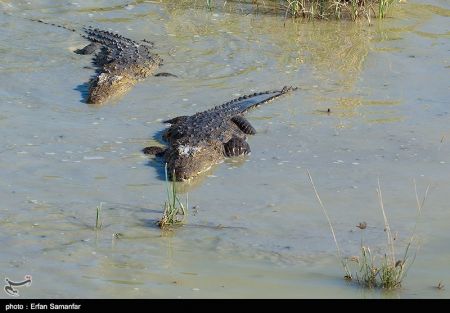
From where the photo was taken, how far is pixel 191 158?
8375mm

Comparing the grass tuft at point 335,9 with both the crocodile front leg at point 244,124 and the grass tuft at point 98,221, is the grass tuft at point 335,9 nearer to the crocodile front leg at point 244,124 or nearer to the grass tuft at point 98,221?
the crocodile front leg at point 244,124

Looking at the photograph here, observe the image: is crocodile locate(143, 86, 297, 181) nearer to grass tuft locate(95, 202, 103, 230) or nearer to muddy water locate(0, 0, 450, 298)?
muddy water locate(0, 0, 450, 298)

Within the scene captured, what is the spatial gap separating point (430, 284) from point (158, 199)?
260 cm

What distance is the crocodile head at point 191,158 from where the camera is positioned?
26.7 feet

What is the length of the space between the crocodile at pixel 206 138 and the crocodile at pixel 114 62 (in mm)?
1352

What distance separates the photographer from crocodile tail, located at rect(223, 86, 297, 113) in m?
9.94

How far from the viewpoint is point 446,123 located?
31.1ft

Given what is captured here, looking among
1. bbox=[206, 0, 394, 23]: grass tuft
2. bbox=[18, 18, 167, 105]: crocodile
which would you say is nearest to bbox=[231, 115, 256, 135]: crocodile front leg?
bbox=[18, 18, 167, 105]: crocodile

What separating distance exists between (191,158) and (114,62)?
4.14 metres

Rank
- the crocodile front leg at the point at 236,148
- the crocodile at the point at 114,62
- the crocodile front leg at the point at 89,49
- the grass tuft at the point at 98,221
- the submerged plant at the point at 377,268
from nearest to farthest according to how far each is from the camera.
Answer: the submerged plant at the point at 377,268 < the grass tuft at the point at 98,221 < the crocodile front leg at the point at 236,148 < the crocodile at the point at 114,62 < the crocodile front leg at the point at 89,49

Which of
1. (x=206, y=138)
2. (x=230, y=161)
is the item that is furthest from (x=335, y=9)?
(x=230, y=161)

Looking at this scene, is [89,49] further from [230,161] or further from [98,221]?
[98,221]

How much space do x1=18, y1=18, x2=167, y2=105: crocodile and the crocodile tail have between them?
4.86ft

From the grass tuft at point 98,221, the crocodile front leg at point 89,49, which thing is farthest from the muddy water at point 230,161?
the crocodile front leg at point 89,49
